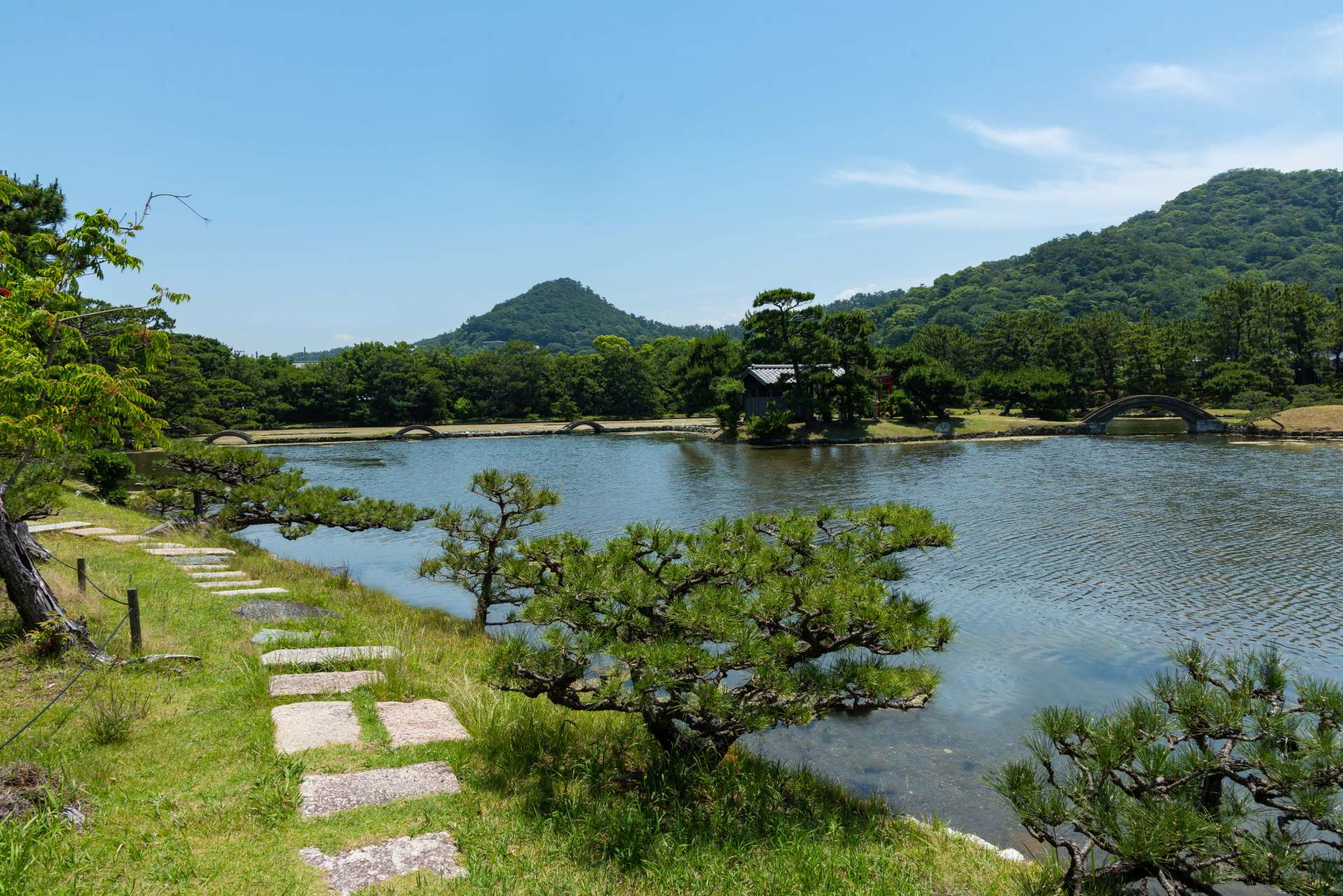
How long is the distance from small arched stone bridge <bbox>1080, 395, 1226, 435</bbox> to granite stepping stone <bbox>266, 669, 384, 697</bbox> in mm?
48183

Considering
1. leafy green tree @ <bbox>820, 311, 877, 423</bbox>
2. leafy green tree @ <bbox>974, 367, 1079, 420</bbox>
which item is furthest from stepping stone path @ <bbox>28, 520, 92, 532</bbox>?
leafy green tree @ <bbox>974, 367, 1079, 420</bbox>

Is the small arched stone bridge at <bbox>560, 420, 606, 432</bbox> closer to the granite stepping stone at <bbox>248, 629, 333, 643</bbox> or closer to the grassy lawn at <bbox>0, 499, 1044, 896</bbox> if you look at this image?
the granite stepping stone at <bbox>248, 629, 333, 643</bbox>

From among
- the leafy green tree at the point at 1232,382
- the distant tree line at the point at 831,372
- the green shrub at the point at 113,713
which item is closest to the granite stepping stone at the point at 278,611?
the green shrub at the point at 113,713

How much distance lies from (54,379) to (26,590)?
1.84m

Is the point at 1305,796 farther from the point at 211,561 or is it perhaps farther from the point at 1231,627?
the point at 211,561

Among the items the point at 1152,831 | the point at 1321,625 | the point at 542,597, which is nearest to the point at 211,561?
the point at 542,597

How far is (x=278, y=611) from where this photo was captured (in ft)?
30.1

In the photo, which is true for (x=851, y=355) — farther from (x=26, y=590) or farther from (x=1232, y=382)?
(x=26, y=590)

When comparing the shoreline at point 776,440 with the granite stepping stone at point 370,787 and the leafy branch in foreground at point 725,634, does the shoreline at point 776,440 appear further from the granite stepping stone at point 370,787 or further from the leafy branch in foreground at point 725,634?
the leafy branch in foreground at point 725,634

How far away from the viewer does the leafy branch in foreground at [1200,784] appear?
140 inches

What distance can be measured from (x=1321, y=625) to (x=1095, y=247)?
139 metres

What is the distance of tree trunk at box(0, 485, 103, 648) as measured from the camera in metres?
6.07

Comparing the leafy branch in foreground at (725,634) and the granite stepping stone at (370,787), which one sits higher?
the leafy branch in foreground at (725,634)

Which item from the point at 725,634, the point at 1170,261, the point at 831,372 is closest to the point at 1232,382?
the point at 831,372
